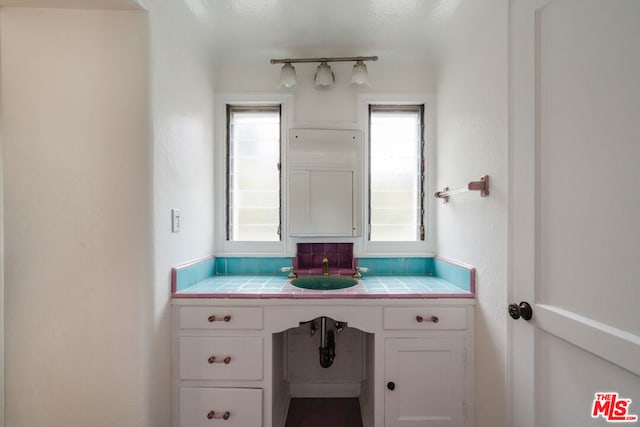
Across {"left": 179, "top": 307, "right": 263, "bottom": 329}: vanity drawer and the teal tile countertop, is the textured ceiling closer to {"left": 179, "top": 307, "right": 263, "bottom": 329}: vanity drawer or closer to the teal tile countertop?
the teal tile countertop

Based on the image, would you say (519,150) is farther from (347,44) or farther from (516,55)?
(347,44)

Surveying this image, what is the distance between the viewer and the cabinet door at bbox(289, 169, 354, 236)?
1779 mm

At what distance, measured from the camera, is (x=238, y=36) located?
161cm

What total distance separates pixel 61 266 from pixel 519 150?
6.18 ft

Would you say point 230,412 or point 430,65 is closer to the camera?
point 230,412

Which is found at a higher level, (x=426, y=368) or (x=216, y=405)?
(x=426, y=368)

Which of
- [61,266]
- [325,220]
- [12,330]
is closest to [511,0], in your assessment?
[325,220]

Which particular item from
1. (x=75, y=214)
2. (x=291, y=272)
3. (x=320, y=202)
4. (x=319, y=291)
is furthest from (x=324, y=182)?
(x=75, y=214)

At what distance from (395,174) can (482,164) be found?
674mm

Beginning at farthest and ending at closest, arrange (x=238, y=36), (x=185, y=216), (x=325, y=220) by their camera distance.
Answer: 1. (x=325, y=220)
2. (x=238, y=36)
3. (x=185, y=216)

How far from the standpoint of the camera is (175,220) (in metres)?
1.30

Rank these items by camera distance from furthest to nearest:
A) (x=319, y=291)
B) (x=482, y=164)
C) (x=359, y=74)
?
(x=359, y=74) → (x=319, y=291) → (x=482, y=164)

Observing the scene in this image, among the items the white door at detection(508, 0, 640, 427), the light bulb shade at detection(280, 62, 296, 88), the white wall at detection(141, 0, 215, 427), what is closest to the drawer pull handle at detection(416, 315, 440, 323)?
the white door at detection(508, 0, 640, 427)

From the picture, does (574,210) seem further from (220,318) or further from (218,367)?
(218,367)
